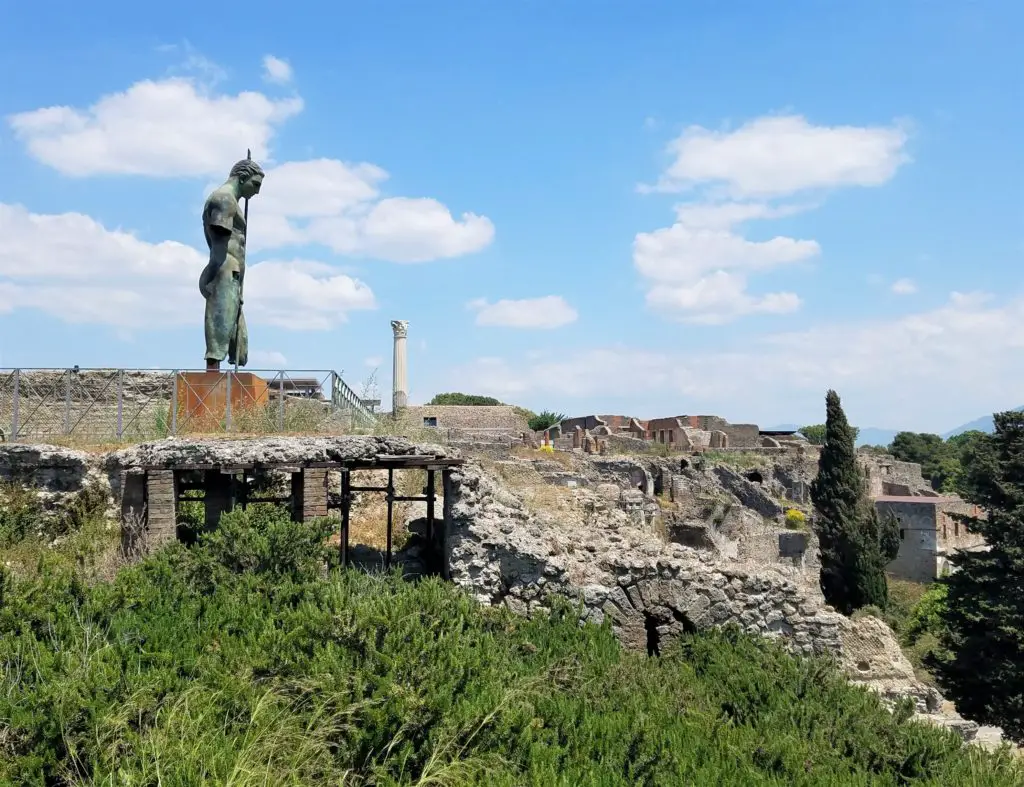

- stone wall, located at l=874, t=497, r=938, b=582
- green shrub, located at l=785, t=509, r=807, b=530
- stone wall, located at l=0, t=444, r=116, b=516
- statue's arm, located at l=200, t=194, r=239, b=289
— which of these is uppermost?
statue's arm, located at l=200, t=194, r=239, b=289

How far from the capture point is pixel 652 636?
31.3 ft

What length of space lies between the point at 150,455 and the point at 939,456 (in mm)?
73874

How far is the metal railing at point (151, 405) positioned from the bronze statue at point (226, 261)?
916 mm

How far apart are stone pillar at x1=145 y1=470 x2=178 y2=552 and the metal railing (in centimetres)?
240

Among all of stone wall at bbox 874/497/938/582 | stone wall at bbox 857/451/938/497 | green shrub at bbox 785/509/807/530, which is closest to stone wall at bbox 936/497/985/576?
stone wall at bbox 874/497/938/582

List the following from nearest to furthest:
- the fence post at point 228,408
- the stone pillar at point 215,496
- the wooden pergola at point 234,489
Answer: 1. the wooden pergola at point 234,489
2. the stone pillar at point 215,496
3. the fence post at point 228,408

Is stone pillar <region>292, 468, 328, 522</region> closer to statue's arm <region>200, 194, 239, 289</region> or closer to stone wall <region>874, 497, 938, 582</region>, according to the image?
statue's arm <region>200, 194, 239, 289</region>

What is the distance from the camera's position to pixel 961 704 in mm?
13883

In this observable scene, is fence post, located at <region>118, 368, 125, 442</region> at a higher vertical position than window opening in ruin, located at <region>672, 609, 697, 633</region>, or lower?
higher

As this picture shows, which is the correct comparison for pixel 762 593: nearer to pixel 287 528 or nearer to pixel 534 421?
pixel 287 528

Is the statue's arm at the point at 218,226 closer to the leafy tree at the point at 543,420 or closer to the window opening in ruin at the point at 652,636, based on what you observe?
the window opening in ruin at the point at 652,636

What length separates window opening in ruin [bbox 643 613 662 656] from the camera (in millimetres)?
9266

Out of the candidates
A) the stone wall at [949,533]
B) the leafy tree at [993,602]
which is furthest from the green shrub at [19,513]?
the stone wall at [949,533]

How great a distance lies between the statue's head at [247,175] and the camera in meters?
14.0
